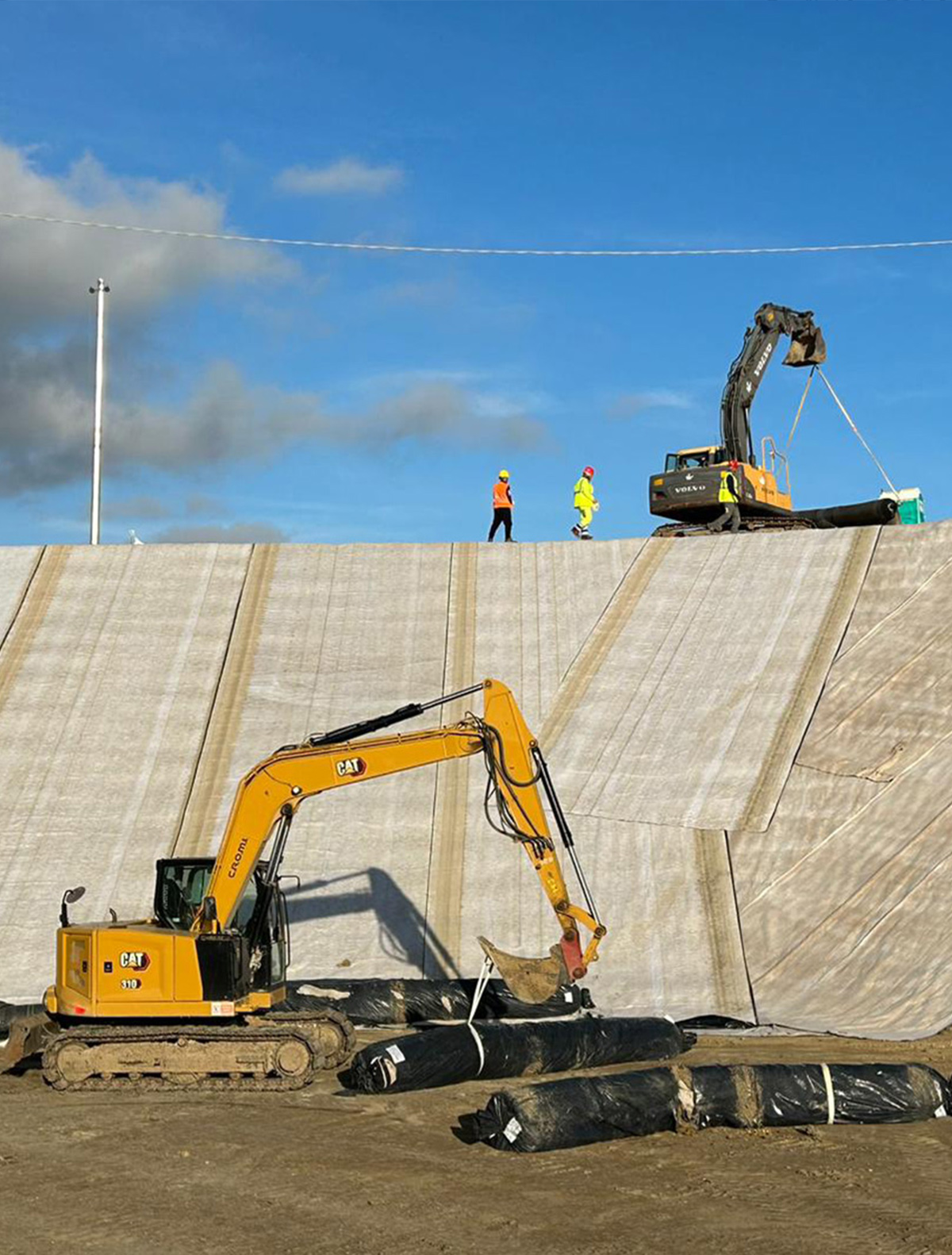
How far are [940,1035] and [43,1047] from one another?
919cm

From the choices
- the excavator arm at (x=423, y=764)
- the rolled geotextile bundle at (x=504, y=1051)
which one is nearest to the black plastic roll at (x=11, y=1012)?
the excavator arm at (x=423, y=764)

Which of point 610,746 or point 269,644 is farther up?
point 269,644

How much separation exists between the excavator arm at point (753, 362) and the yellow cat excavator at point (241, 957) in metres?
17.9

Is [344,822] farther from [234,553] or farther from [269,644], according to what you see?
[234,553]

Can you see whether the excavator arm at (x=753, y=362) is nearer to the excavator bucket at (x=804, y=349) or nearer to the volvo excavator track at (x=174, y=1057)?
the excavator bucket at (x=804, y=349)

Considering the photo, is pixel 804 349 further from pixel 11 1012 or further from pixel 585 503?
pixel 11 1012

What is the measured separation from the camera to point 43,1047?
44.4 ft

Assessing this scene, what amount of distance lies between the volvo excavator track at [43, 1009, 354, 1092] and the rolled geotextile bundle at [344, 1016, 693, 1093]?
0.85m

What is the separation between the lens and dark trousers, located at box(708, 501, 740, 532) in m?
28.9

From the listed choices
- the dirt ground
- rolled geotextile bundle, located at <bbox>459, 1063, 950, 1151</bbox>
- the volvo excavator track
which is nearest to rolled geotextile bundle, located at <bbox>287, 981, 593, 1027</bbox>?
the volvo excavator track

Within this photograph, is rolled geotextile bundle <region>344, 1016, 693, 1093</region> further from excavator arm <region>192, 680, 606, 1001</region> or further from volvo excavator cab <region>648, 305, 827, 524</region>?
volvo excavator cab <region>648, 305, 827, 524</region>

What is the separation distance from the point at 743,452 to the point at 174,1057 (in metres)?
20.8

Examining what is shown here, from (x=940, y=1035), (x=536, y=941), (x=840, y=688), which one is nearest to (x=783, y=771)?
(x=840, y=688)

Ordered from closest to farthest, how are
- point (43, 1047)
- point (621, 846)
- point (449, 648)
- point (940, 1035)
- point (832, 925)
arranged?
point (43, 1047)
point (940, 1035)
point (832, 925)
point (621, 846)
point (449, 648)
